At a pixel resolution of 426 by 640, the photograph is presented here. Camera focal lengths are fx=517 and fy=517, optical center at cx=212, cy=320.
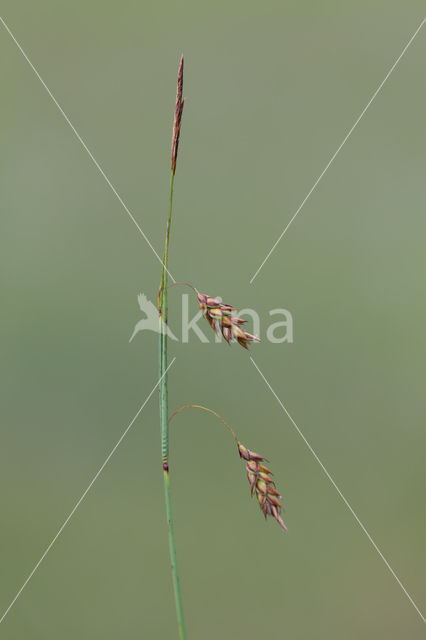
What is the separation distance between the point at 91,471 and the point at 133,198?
49 cm

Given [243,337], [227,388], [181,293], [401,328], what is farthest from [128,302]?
[243,337]

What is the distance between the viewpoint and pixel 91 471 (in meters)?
0.89

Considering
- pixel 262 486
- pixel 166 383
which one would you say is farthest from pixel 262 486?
pixel 166 383

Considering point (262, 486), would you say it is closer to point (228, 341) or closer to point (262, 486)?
point (262, 486)

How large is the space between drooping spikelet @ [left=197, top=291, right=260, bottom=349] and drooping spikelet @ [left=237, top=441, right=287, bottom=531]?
8 cm

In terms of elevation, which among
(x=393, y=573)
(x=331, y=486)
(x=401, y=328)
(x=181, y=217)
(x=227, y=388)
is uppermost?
(x=181, y=217)

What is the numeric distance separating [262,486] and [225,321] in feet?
0.42

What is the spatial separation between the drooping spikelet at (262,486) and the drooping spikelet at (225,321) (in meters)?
0.08

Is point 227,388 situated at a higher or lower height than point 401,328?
lower

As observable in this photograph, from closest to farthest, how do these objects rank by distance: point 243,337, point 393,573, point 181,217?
1. point 243,337
2. point 393,573
3. point 181,217

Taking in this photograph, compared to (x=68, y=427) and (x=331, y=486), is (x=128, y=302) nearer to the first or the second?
(x=68, y=427)

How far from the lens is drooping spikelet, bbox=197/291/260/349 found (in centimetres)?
37

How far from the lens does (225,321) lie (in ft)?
1.22

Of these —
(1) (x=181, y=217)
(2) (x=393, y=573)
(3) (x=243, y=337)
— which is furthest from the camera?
(1) (x=181, y=217)
